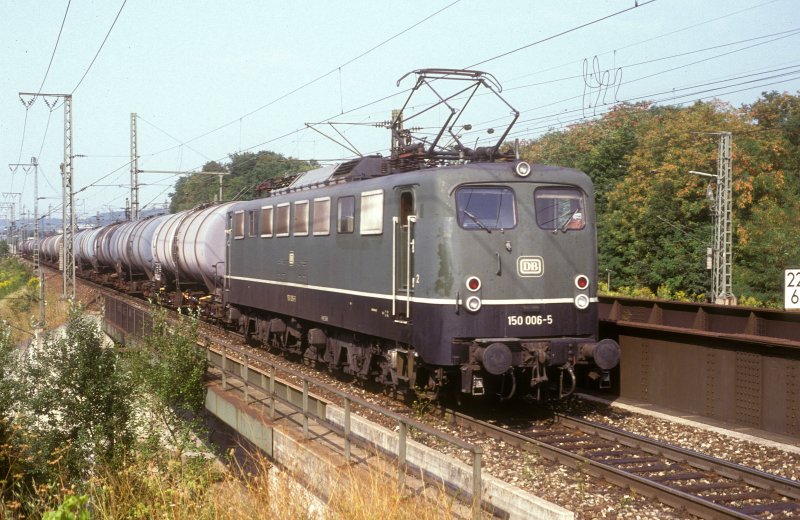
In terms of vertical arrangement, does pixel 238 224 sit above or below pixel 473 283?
above

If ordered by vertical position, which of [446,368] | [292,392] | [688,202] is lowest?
[292,392]

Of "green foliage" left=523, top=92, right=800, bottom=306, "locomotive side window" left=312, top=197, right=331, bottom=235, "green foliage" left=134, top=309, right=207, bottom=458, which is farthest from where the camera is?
"green foliage" left=523, top=92, right=800, bottom=306

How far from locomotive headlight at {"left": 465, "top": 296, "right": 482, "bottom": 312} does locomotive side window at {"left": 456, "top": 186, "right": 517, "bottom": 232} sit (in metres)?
1.04

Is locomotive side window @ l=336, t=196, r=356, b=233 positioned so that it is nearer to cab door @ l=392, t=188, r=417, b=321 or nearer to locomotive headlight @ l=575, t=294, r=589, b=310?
cab door @ l=392, t=188, r=417, b=321

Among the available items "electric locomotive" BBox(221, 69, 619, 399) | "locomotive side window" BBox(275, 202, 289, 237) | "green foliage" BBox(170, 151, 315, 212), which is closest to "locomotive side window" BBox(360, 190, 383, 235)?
"electric locomotive" BBox(221, 69, 619, 399)

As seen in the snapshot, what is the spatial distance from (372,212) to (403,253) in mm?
1334

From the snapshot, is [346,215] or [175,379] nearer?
[346,215]

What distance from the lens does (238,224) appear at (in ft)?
72.2

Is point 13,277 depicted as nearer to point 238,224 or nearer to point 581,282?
point 238,224

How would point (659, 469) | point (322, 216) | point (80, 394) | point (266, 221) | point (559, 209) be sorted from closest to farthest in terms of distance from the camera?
point (659, 469), point (559, 209), point (322, 216), point (80, 394), point (266, 221)

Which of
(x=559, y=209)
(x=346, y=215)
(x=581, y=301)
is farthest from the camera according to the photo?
(x=346, y=215)

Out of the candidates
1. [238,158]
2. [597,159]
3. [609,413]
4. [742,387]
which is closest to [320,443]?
[609,413]

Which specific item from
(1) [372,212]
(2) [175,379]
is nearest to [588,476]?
(1) [372,212]

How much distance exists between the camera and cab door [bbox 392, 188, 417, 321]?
12523mm
